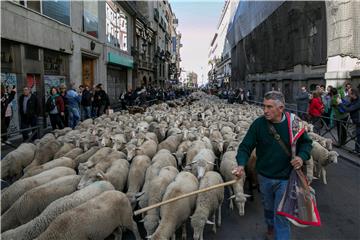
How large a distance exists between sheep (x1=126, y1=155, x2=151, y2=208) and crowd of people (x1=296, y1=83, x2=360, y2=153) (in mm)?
6350

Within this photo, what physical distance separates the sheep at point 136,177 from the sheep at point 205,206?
109cm

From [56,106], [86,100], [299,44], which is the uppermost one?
[299,44]

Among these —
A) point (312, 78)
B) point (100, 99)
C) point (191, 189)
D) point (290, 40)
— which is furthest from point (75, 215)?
point (290, 40)

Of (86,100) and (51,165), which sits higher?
(86,100)

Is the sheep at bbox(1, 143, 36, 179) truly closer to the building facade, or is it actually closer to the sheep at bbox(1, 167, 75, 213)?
the sheep at bbox(1, 167, 75, 213)

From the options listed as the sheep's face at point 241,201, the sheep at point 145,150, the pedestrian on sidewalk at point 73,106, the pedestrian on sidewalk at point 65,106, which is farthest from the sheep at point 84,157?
the pedestrian on sidewalk at point 73,106

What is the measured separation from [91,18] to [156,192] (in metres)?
18.2

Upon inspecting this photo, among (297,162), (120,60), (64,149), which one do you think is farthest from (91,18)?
(297,162)

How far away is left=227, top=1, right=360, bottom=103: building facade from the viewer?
49.9ft

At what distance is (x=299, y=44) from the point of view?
844 inches

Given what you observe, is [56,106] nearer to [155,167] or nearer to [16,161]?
[16,161]

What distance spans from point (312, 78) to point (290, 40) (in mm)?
4811

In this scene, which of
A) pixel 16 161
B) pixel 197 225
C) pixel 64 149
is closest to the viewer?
pixel 197 225

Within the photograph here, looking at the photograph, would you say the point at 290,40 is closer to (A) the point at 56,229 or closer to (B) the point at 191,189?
(B) the point at 191,189
